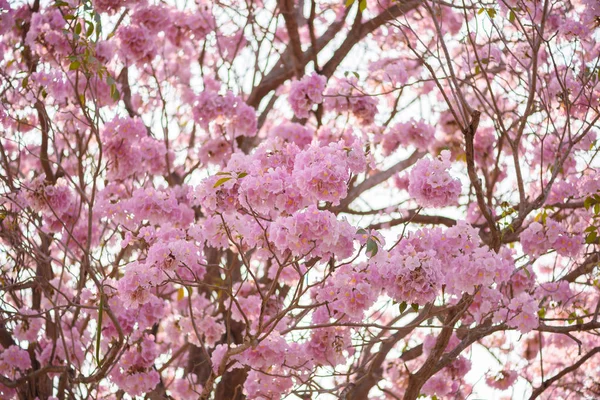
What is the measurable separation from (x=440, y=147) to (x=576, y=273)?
151 centimetres

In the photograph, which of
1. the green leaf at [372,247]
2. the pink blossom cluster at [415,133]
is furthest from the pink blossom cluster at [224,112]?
the green leaf at [372,247]

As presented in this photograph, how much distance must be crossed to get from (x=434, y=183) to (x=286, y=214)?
55cm

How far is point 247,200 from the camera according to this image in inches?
105

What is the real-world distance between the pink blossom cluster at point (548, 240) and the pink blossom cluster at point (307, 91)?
138 centimetres

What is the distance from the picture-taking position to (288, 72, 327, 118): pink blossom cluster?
4.36m

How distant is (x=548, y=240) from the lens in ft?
12.5

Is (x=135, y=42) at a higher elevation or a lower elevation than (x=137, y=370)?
higher

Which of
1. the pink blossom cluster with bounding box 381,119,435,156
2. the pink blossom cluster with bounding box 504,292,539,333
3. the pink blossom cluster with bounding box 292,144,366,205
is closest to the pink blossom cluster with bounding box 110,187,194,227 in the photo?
the pink blossom cluster with bounding box 292,144,366,205

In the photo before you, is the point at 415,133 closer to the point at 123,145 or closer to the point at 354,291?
the point at 123,145

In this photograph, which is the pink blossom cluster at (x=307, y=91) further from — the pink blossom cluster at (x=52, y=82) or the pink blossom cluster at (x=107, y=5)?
the pink blossom cluster at (x=52, y=82)

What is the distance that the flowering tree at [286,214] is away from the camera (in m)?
2.83

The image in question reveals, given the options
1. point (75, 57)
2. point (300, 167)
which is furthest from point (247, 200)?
point (75, 57)

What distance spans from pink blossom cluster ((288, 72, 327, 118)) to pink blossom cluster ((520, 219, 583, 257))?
4.53ft

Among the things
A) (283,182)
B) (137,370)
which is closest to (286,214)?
(283,182)
